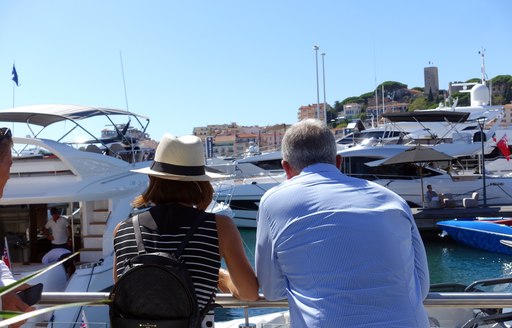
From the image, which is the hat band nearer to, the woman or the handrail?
the woman

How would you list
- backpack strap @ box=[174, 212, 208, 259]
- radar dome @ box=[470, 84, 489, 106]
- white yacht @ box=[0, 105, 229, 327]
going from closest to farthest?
1. backpack strap @ box=[174, 212, 208, 259]
2. white yacht @ box=[0, 105, 229, 327]
3. radar dome @ box=[470, 84, 489, 106]

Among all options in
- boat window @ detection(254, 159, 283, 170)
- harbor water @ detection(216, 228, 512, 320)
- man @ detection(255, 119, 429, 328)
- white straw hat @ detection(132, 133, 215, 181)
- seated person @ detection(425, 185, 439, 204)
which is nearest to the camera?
man @ detection(255, 119, 429, 328)

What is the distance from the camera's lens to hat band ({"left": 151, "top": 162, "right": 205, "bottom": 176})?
225 cm

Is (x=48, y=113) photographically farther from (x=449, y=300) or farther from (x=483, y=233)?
(x=483, y=233)

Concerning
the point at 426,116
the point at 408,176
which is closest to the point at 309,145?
the point at 408,176

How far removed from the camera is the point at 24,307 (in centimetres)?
200

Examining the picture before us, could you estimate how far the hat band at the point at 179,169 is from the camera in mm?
2250

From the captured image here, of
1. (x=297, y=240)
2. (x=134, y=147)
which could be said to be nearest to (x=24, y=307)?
(x=297, y=240)

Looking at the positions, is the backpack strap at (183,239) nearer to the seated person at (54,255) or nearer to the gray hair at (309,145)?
the gray hair at (309,145)

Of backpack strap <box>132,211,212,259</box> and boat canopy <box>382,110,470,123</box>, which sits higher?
boat canopy <box>382,110,470,123</box>

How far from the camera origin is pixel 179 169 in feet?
7.44

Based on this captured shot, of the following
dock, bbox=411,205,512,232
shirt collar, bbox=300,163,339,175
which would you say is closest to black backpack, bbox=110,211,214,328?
shirt collar, bbox=300,163,339,175

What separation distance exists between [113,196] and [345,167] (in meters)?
14.5

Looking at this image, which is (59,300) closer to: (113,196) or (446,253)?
(113,196)
